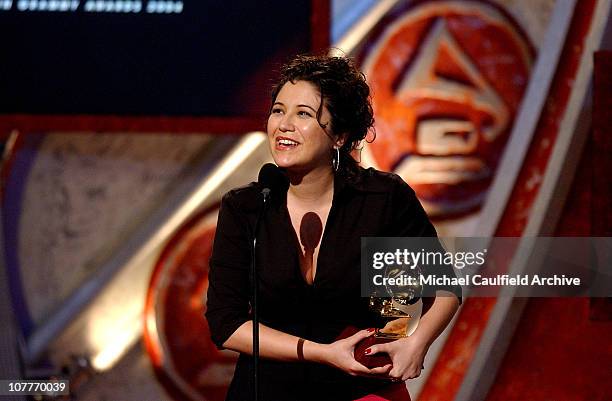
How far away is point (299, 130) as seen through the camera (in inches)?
72.2

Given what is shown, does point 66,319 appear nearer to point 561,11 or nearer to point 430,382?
point 430,382

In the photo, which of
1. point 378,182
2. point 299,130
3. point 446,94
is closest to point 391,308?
point 378,182

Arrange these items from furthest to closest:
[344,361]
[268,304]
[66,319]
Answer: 1. [66,319]
2. [268,304]
3. [344,361]

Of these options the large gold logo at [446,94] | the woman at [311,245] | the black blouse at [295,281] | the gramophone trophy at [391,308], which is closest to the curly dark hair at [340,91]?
the woman at [311,245]

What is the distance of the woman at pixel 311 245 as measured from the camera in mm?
1775

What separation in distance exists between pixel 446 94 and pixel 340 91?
130 cm

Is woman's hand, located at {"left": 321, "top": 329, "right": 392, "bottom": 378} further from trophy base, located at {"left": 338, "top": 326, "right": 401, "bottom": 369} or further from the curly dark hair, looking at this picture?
the curly dark hair

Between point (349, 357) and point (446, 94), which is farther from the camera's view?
point (446, 94)

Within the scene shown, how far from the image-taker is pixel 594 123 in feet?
10.2

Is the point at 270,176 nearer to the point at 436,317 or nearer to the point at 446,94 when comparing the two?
the point at 436,317

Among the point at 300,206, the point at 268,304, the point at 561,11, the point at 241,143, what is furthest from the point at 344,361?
the point at 561,11

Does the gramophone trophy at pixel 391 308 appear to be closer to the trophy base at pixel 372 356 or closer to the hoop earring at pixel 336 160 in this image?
the trophy base at pixel 372 356

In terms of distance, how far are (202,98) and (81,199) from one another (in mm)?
550

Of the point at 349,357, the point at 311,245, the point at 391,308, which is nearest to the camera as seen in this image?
the point at 349,357
